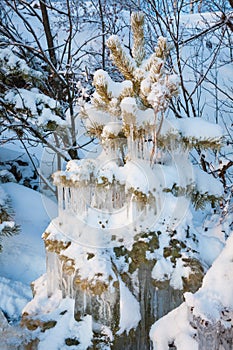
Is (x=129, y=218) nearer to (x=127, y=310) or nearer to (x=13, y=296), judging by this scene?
(x=127, y=310)

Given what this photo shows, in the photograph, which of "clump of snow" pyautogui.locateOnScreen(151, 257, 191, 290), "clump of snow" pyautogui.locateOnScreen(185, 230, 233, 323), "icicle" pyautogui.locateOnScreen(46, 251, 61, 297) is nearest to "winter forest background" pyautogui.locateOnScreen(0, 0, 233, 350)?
"clump of snow" pyautogui.locateOnScreen(185, 230, 233, 323)

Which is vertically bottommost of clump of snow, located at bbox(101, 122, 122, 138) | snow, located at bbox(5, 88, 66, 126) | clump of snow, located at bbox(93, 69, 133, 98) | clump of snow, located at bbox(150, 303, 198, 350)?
clump of snow, located at bbox(150, 303, 198, 350)

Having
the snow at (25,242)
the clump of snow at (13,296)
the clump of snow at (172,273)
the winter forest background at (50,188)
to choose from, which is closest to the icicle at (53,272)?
the winter forest background at (50,188)

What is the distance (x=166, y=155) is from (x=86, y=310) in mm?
1004

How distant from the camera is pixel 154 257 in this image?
2.09 metres

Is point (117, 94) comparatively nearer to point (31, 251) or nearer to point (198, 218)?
point (198, 218)

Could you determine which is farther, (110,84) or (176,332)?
(110,84)

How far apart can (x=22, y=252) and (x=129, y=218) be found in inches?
74.7

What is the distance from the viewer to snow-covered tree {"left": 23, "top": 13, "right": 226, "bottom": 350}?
6.64 ft

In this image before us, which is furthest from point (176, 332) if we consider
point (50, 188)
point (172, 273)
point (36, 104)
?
point (50, 188)

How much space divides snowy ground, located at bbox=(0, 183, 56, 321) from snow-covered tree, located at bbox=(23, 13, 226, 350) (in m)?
0.86

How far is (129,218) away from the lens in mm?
2104

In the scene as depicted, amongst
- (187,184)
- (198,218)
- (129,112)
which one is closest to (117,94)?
(129,112)

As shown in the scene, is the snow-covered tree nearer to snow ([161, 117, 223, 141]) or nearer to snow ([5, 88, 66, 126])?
snow ([161, 117, 223, 141])
